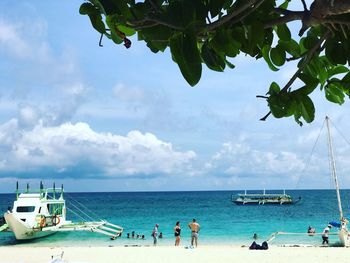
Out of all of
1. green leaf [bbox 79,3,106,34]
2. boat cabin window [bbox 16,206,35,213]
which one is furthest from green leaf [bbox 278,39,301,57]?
boat cabin window [bbox 16,206,35,213]

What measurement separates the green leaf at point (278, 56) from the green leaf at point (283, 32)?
0.05 m

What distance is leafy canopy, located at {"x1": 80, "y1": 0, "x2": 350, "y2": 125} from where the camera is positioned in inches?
51.9

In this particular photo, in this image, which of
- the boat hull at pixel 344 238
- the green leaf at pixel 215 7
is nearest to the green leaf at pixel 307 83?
the green leaf at pixel 215 7

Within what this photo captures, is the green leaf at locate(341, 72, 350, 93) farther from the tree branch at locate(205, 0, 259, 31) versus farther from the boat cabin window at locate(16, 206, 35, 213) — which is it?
the boat cabin window at locate(16, 206, 35, 213)

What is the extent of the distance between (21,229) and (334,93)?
27885 millimetres

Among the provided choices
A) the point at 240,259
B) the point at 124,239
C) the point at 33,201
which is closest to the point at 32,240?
the point at 33,201

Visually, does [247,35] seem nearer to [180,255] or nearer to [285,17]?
[285,17]

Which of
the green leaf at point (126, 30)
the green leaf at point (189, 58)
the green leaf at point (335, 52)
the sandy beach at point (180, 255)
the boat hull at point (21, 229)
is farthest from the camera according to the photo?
the boat hull at point (21, 229)

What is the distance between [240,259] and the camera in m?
17.2

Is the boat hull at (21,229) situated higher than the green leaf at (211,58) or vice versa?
the green leaf at (211,58)

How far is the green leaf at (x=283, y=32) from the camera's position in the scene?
1.77 metres

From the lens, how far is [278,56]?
1754mm

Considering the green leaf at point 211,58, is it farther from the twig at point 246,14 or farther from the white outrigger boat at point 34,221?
the white outrigger boat at point 34,221

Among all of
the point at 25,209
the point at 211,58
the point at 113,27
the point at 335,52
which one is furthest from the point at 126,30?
the point at 25,209
